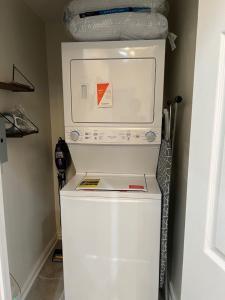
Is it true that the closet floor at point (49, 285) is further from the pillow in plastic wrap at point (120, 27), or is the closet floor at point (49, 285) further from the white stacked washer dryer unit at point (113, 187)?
the pillow in plastic wrap at point (120, 27)

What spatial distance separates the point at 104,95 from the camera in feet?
5.14

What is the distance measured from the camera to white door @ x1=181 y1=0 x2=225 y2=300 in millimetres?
674

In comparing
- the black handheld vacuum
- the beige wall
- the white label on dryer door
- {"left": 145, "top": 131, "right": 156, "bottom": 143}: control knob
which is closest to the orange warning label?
the white label on dryer door

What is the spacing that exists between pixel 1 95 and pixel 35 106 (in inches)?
20.4

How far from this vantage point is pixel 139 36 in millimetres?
1482

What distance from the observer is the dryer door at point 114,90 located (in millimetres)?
1522

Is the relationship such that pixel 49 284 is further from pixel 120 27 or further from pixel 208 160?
pixel 120 27

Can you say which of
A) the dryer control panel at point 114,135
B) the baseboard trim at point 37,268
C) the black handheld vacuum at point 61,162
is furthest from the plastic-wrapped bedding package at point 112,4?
the baseboard trim at point 37,268

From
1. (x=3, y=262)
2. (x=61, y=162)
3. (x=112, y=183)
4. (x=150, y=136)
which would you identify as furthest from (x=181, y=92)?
(x=3, y=262)

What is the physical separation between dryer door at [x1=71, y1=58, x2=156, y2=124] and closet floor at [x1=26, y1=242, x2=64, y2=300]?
1454 mm

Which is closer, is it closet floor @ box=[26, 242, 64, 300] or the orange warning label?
the orange warning label

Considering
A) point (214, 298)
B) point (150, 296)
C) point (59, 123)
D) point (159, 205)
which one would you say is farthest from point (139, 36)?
point (150, 296)

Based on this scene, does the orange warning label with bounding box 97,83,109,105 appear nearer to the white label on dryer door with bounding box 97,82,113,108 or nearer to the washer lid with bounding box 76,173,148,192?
the white label on dryer door with bounding box 97,82,113,108

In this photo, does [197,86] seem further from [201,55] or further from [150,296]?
[150,296]
